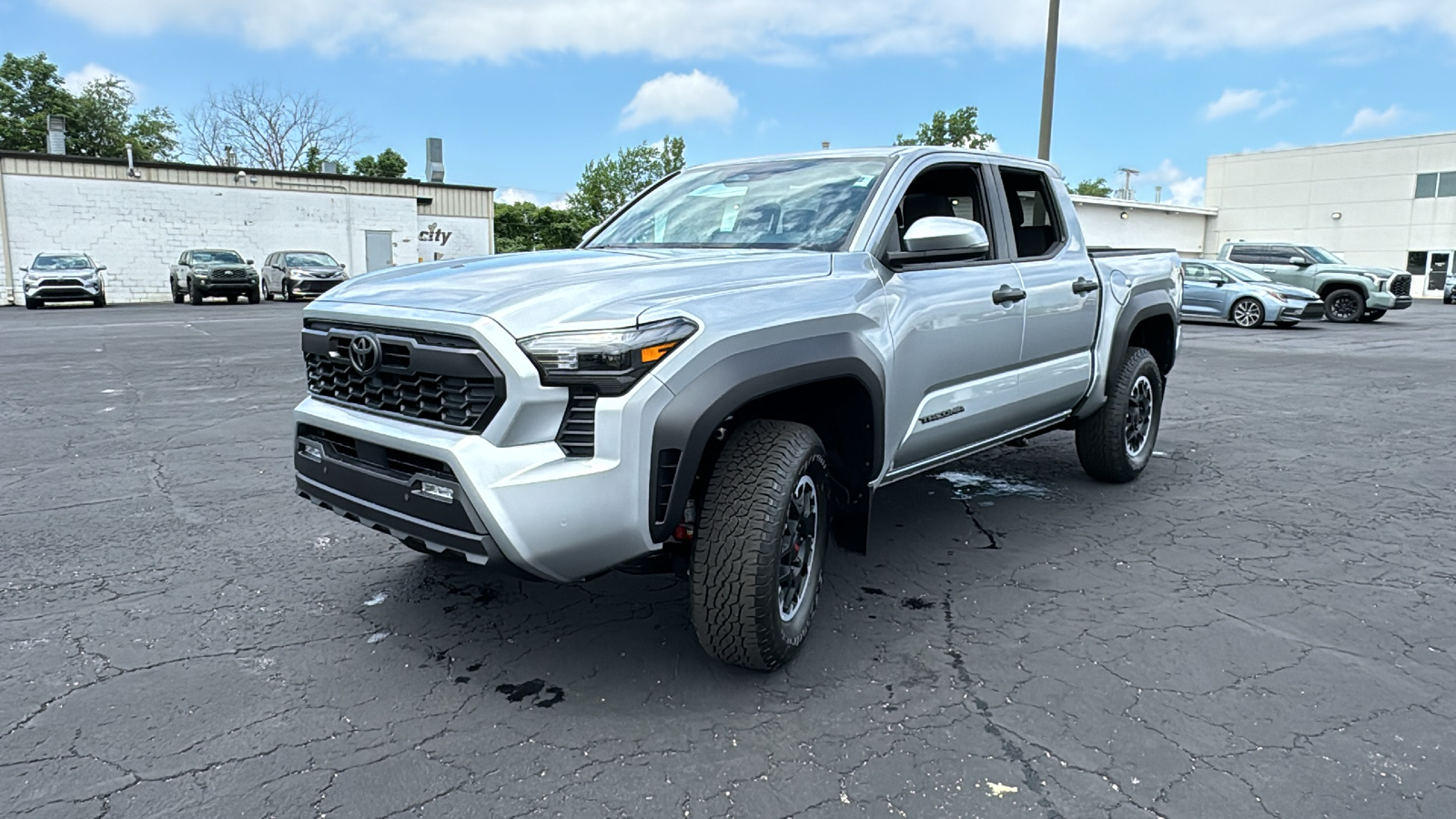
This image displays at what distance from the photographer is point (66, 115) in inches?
2265

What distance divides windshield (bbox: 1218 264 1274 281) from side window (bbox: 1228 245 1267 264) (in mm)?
2578

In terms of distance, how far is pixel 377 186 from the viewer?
35.9m

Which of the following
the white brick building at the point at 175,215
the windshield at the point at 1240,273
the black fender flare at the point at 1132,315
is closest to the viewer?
the black fender flare at the point at 1132,315

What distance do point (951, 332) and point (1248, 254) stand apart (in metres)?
22.9

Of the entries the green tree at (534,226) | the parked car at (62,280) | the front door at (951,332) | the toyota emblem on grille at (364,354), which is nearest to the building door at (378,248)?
the parked car at (62,280)

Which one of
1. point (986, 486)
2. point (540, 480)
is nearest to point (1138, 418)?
point (986, 486)

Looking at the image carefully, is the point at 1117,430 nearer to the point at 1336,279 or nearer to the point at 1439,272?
the point at 1336,279

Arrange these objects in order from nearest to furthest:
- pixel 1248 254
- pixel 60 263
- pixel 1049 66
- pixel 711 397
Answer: pixel 711 397 < pixel 1049 66 < pixel 1248 254 < pixel 60 263

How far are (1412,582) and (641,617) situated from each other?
335cm

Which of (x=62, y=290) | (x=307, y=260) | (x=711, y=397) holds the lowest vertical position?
(x=62, y=290)

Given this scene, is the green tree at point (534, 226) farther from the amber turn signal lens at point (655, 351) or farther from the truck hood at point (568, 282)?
the amber turn signal lens at point (655, 351)

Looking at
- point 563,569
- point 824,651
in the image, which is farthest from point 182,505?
point 824,651

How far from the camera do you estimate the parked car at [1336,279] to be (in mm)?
21562

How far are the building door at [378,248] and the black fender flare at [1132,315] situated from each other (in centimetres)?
3393
